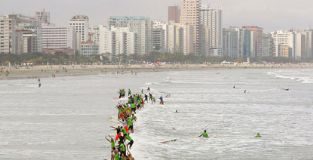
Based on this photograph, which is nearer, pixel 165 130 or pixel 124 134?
pixel 124 134

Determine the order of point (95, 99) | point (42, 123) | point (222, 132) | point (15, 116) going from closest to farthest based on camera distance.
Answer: point (222, 132) → point (42, 123) → point (15, 116) → point (95, 99)

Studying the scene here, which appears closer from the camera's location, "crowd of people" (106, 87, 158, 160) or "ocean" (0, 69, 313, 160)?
"crowd of people" (106, 87, 158, 160)

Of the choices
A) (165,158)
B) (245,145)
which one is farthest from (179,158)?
(245,145)

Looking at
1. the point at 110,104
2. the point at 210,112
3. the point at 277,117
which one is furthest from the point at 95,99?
the point at 277,117

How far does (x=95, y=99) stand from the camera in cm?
5044

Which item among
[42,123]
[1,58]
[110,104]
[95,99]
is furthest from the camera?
[1,58]

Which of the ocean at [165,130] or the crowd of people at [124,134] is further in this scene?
the ocean at [165,130]

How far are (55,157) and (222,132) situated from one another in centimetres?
977

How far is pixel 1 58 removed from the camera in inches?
6457

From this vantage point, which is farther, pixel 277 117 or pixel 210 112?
pixel 210 112

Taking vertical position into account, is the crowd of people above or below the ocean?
above

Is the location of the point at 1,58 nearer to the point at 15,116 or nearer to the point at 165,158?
the point at 15,116

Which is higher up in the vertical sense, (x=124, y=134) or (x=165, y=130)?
(x=124, y=134)

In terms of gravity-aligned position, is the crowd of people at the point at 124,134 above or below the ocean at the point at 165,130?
above
